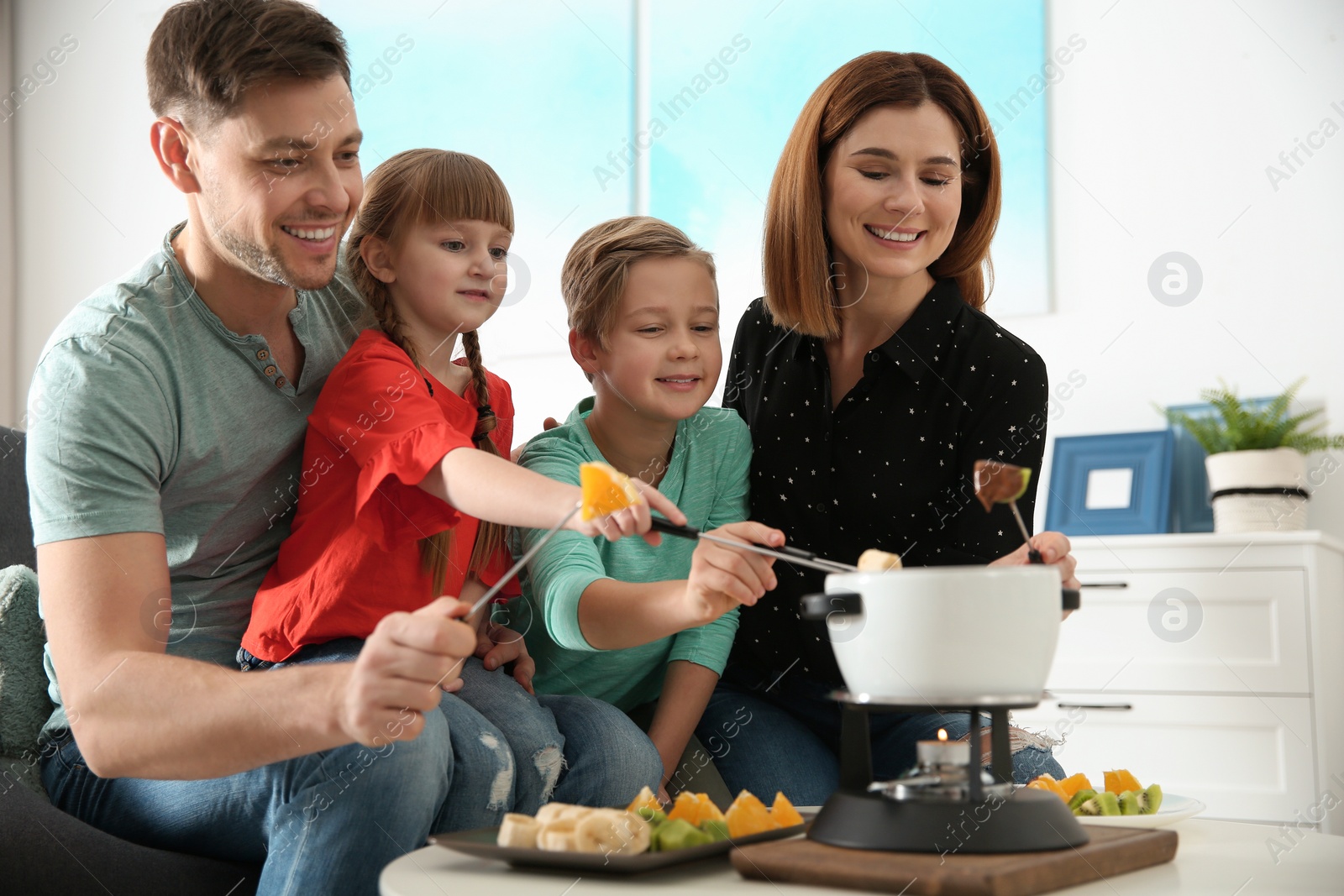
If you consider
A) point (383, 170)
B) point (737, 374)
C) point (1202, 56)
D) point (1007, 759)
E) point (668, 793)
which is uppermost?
→ point (1202, 56)

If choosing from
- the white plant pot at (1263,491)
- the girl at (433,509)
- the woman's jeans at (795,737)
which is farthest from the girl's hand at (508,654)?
the white plant pot at (1263,491)

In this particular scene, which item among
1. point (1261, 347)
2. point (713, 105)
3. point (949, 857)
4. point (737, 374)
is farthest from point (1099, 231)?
point (949, 857)

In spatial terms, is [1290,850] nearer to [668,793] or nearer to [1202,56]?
[668,793]

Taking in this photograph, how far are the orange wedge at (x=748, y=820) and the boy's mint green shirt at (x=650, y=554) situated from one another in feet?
1.80

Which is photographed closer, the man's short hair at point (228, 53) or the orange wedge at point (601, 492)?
the orange wedge at point (601, 492)

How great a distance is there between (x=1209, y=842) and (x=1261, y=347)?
97.0 inches

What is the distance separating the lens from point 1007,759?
834mm

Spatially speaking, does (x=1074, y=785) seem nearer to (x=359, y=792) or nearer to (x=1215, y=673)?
(x=359, y=792)

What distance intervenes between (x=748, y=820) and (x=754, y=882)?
10 cm

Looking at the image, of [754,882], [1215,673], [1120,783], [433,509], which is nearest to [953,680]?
[754,882]

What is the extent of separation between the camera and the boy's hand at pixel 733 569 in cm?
104

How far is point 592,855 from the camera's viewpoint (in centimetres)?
80

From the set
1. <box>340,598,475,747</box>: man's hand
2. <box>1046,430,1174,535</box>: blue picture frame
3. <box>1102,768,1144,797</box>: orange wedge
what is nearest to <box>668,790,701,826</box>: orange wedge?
<box>340,598,475,747</box>: man's hand

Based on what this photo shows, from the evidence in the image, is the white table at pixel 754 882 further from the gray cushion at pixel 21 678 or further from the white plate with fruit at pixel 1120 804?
the gray cushion at pixel 21 678
